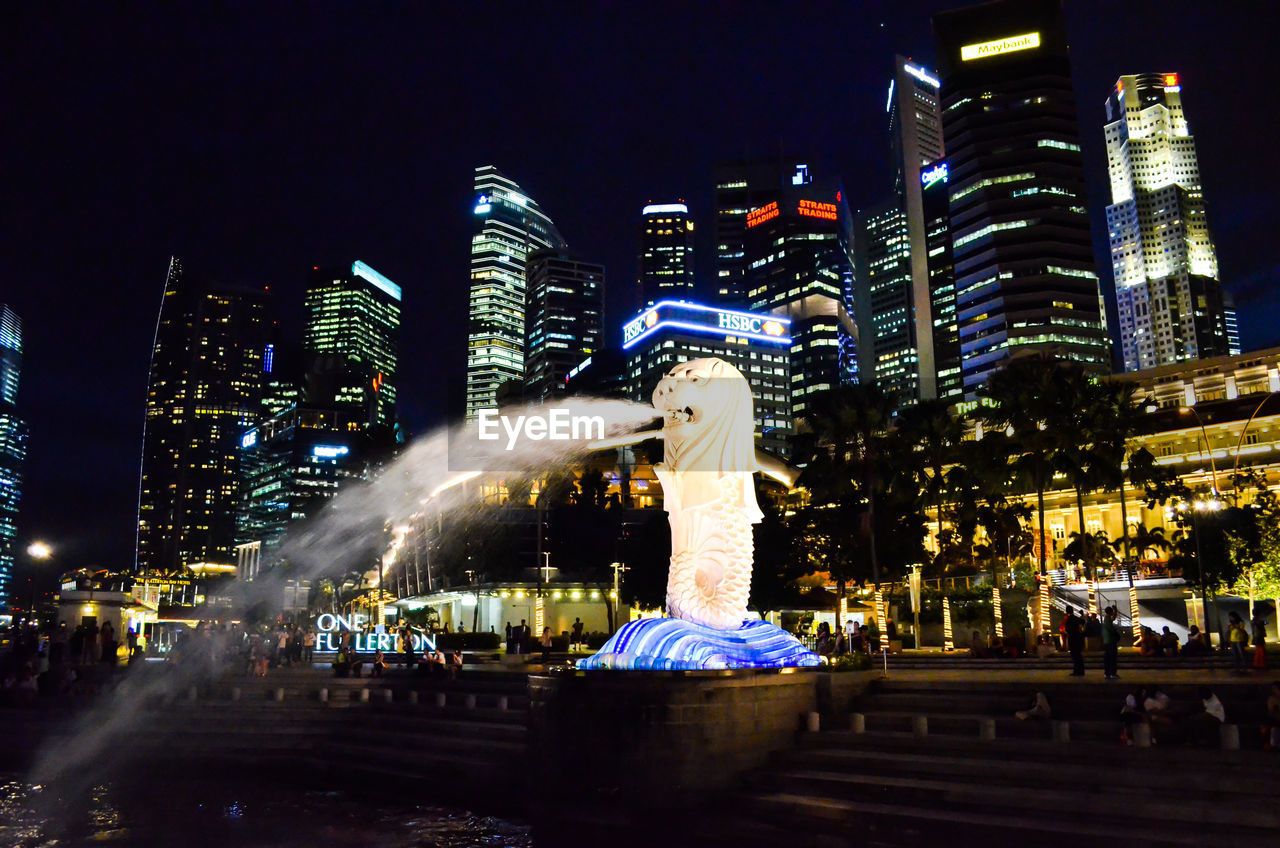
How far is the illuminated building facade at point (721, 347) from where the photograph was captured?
151000 millimetres

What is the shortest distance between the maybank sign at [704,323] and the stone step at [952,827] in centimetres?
13920

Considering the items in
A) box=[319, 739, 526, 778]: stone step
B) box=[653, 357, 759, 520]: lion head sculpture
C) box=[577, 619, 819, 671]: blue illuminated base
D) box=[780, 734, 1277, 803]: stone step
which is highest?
box=[653, 357, 759, 520]: lion head sculpture

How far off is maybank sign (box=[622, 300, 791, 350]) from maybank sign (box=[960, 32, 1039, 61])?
50.3 meters

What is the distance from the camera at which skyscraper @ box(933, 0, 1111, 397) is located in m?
123

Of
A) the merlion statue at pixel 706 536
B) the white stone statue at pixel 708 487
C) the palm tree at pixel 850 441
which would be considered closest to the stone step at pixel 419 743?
the merlion statue at pixel 706 536

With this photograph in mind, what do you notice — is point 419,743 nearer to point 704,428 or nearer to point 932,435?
point 704,428

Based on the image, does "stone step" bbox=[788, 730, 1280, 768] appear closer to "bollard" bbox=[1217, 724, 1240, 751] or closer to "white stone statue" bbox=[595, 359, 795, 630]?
"bollard" bbox=[1217, 724, 1240, 751]

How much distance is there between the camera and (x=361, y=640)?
106 feet

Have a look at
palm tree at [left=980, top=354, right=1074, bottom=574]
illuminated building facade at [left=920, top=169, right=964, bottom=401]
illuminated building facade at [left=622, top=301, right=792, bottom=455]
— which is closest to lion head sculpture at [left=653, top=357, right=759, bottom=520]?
palm tree at [left=980, top=354, right=1074, bottom=574]

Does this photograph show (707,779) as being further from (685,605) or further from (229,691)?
(229,691)

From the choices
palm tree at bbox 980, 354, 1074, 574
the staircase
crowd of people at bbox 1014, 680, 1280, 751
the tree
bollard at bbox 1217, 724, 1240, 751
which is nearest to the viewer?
the staircase

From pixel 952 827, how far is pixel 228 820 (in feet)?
35.1

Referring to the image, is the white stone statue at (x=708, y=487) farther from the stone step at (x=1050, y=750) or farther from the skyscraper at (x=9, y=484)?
the skyscraper at (x=9, y=484)

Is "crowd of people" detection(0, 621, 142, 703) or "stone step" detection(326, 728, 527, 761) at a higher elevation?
"crowd of people" detection(0, 621, 142, 703)
